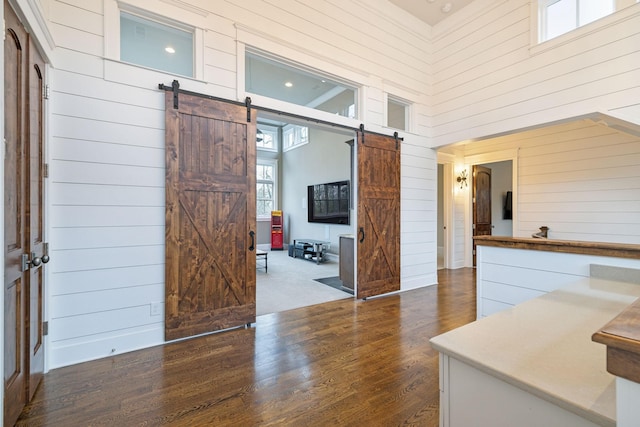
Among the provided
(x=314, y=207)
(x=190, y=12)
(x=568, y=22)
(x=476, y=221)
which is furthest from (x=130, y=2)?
(x=476, y=221)

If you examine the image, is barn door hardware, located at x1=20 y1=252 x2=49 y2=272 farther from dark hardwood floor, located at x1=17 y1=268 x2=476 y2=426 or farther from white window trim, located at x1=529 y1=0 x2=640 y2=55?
white window trim, located at x1=529 y1=0 x2=640 y2=55

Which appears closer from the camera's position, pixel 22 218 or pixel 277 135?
pixel 22 218

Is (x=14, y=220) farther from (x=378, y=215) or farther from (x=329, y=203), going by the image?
(x=329, y=203)

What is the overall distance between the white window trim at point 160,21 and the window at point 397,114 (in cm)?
294

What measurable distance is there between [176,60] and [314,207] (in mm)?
5625

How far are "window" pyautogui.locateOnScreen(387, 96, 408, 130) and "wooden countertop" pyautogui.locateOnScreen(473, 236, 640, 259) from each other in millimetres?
2878

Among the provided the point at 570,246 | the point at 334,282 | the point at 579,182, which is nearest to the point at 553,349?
the point at 570,246

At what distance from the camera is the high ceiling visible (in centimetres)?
447

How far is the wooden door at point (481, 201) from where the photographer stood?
6.67m

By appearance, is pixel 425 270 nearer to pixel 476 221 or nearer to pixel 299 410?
pixel 476 221

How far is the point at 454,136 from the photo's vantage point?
4680 mm

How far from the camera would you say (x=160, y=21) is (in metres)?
2.87

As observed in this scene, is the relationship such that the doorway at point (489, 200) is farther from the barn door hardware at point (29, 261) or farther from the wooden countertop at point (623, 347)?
A: the barn door hardware at point (29, 261)

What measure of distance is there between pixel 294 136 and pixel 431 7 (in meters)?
5.71
